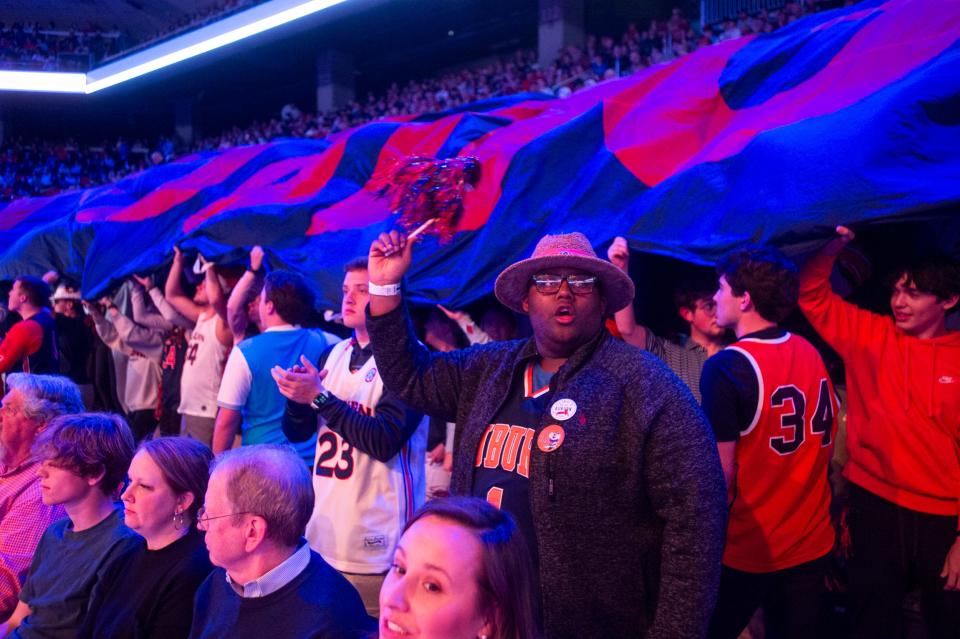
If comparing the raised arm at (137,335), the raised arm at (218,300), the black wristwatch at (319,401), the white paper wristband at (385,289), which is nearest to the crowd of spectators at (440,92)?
the raised arm at (218,300)

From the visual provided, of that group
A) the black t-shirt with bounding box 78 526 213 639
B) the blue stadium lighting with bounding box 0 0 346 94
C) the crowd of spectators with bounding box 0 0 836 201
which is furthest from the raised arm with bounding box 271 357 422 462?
the blue stadium lighting with bounding box 0 0 346 94

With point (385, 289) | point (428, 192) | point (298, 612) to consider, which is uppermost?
point (428, 192)

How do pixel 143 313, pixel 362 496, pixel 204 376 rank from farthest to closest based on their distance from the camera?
pixel 143 313
pixel 204 376
pixel 362 496

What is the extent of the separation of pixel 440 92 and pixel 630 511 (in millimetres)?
14772

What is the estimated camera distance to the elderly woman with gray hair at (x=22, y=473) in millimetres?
2701

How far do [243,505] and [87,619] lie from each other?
2.24ft

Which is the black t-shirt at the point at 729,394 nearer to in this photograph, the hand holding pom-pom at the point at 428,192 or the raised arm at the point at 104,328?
the hand holding pom-pom at the point at 428,192

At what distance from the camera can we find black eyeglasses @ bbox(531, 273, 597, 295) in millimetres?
1991

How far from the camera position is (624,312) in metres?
3.12

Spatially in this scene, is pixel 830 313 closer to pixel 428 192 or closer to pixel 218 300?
pixel 428 192

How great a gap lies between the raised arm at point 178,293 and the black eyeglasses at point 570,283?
3.73 m

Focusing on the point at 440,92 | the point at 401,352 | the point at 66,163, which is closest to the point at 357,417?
the point at 401,352

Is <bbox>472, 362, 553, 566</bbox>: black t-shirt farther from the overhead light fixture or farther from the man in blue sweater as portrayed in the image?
the overhead light fixture

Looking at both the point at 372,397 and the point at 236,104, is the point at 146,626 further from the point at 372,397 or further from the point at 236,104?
the point at 236,104
